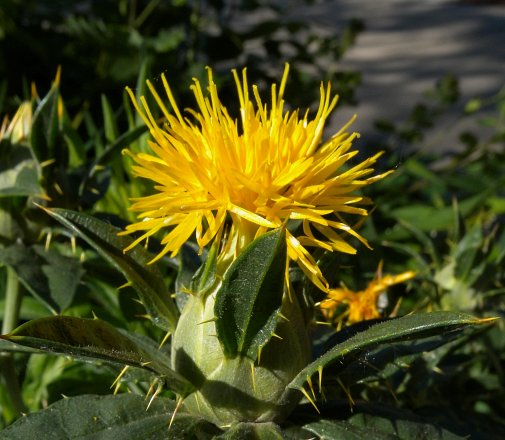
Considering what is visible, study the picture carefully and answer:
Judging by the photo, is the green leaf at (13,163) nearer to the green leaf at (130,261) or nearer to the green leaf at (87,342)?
the green leaf at (130,261)

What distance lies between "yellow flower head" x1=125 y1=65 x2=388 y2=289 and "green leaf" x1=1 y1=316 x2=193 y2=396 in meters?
0.10

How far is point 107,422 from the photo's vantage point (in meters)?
0.77

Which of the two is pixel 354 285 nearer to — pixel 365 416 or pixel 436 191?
pixel 365 416

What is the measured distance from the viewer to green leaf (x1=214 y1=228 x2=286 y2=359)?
26.0 inches

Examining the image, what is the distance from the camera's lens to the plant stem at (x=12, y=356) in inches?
42.1

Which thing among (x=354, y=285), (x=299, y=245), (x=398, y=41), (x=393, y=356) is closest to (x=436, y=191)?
(x=354, y=285)

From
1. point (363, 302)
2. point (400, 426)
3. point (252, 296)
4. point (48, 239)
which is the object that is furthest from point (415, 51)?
point (252, 296)

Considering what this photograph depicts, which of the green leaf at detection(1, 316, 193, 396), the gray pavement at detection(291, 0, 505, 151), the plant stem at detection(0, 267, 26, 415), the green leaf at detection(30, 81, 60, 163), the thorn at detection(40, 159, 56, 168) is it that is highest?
the green leaf at detection(30, 81, 60, 163)

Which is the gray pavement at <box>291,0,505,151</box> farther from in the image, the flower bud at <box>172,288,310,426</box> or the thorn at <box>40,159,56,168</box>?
the flower bud at <box>172,288,310,426</box>

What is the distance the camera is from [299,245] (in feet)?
2.37

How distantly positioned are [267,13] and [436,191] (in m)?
3.90

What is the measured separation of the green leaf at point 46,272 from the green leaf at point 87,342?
229mm

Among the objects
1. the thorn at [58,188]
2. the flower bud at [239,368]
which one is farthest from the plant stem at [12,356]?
the flower bud at [239,368]

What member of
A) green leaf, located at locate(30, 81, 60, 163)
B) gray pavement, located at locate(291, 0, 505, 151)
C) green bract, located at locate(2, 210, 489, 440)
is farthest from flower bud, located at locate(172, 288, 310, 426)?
gray pavement, located at locate(291, 0, 505, 151)
